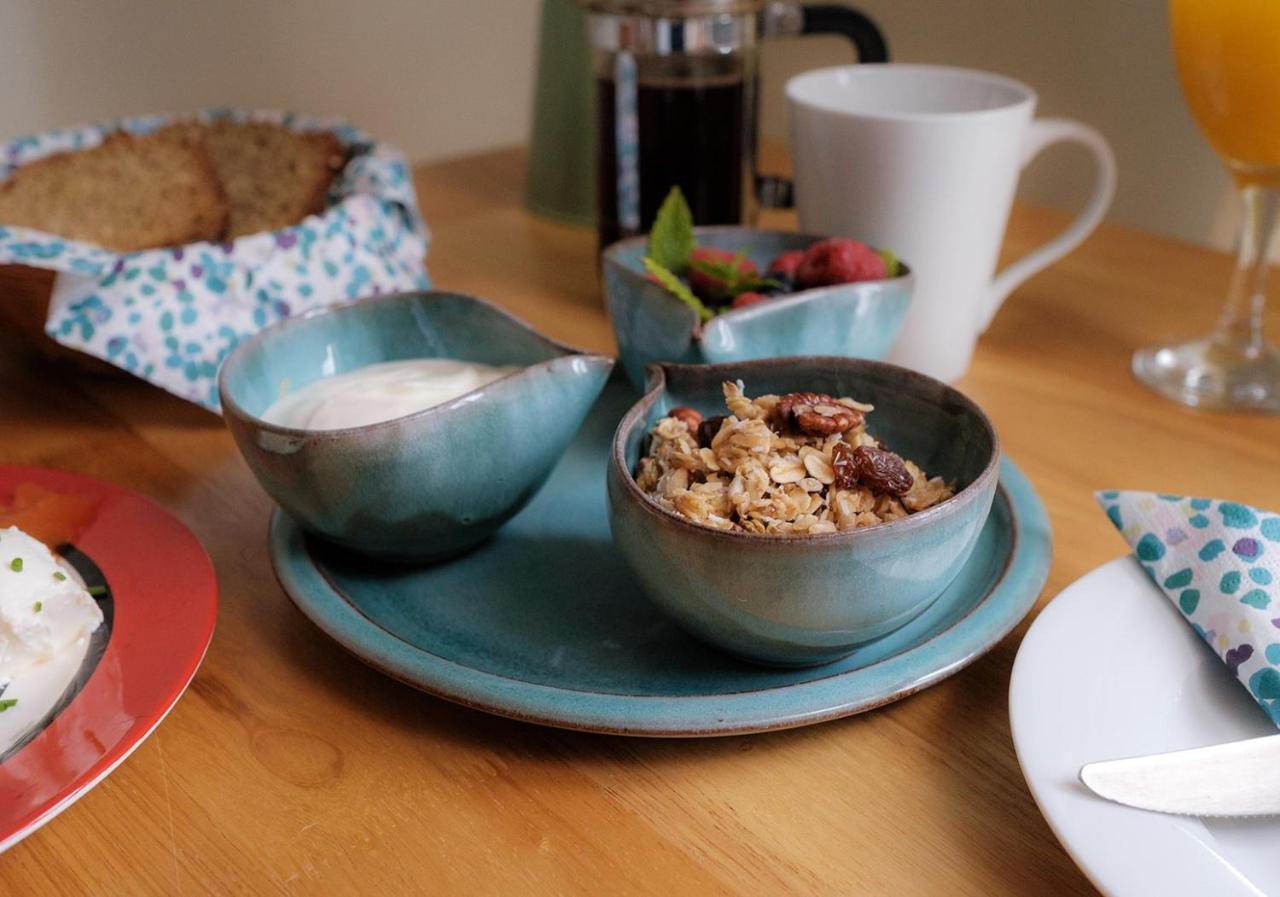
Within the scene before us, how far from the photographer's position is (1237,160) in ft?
2.71

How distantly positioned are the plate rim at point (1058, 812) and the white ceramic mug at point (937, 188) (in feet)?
1.28

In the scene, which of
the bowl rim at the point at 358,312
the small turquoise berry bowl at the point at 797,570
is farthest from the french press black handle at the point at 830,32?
the small turquoise berry bowl at the point at 797,570

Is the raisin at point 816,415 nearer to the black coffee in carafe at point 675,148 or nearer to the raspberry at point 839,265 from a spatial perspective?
the raspberry at point 839,265

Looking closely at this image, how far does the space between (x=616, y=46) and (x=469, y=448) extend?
512 millimetres

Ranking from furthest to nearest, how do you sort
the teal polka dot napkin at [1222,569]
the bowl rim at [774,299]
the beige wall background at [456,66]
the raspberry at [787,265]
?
the beige wall background at [456,66], the raspberry at [787,265], the bowl rim at [774,299], the teal polka dot napkin at [1222,569]

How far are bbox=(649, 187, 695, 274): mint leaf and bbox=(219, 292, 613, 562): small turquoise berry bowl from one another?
0.18 metres

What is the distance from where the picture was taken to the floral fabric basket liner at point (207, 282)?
2.67 feet

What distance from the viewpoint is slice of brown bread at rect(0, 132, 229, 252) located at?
1004 mm

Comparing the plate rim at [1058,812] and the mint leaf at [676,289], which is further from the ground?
the mint leaf at [676,289]

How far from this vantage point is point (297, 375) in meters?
0.69

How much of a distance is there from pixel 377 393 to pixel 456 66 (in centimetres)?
124

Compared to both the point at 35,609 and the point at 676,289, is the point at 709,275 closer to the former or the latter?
the point at 676,289

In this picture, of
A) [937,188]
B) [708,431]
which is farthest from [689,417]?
[937,188]

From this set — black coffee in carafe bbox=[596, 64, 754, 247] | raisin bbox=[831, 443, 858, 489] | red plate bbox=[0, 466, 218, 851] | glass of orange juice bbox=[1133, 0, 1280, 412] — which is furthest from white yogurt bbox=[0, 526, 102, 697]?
glass of orange juice bbox=[1133, 0, 1280, 412]
